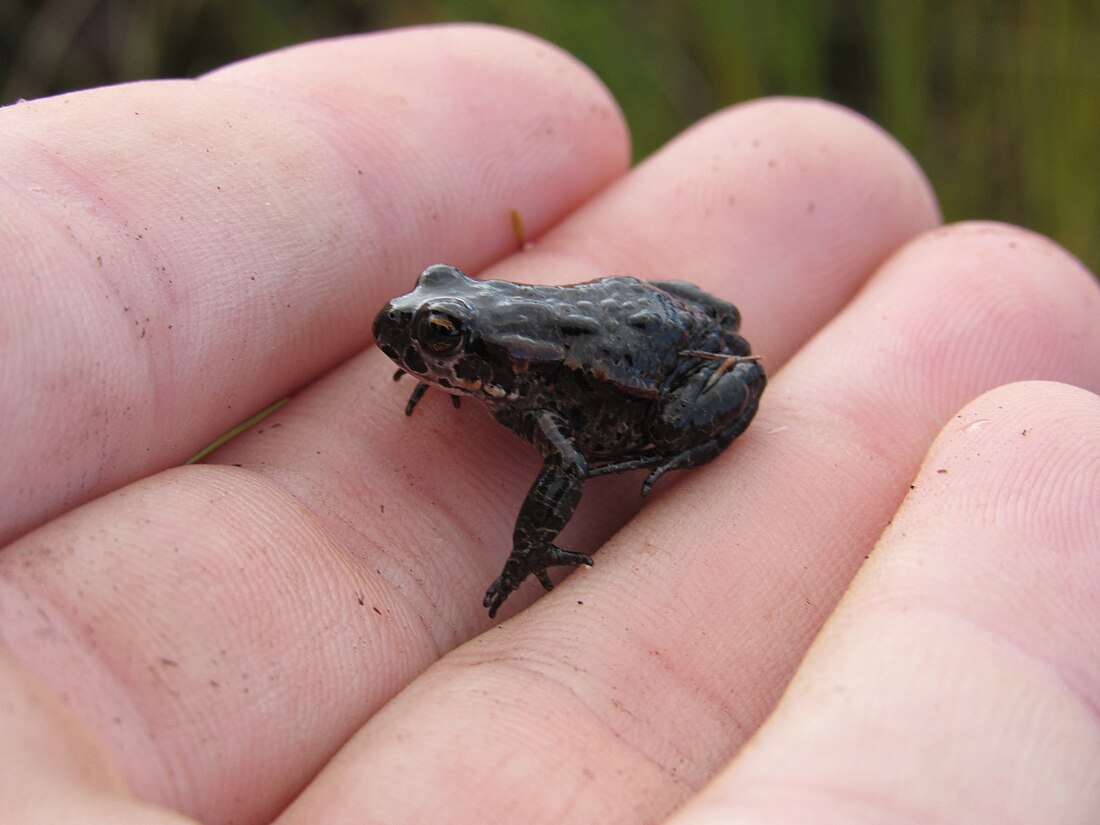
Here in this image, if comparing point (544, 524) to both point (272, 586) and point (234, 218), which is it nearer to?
point (272, 586)

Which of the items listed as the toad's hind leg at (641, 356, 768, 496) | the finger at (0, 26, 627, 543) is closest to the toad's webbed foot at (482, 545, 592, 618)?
the toad's hind leg at (641, 356, 768, 496)

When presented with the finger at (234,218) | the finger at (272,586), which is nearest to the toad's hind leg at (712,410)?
the finger at (272,586)

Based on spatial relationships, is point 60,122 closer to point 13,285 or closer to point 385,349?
point 13,285

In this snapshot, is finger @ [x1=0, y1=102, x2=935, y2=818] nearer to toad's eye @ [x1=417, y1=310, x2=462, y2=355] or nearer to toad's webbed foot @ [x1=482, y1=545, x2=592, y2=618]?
toad's webbed foot @ [x1=482, y1=545, x2=592, y2=618]

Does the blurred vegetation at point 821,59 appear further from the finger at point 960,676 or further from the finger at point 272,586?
the finger at point 960,676

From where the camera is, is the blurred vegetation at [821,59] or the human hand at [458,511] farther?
the blurred vegetation at [821,59]

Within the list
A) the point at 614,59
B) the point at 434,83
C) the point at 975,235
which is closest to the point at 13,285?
the point at 434,83
